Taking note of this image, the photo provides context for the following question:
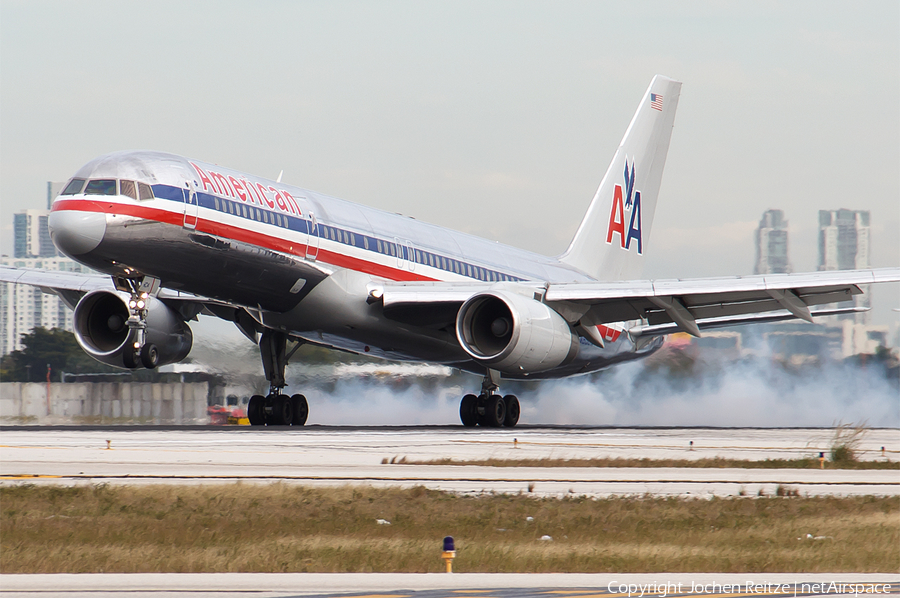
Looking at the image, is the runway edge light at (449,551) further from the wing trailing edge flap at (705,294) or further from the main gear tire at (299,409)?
the main gear tire at (299,409)

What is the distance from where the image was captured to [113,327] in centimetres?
2645

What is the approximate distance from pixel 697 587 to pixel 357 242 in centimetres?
1862

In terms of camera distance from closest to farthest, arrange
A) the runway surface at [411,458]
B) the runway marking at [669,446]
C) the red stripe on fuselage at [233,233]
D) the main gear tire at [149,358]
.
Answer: the runway surface at [411,458]
the runway marking at [669,446]
the red stripe on fuselage at [233,233]
the main gear tire at [149,358]

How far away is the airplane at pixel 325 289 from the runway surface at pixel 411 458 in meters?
2.58

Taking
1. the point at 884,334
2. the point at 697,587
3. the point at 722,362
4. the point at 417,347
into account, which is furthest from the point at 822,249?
the point at 697,587

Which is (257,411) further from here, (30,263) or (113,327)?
(30,263)

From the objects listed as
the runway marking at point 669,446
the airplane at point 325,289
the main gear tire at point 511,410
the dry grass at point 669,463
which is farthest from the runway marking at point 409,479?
the main gear tire at point 511,410

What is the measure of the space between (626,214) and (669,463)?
1979 cm

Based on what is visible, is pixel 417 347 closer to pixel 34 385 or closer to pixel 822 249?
pixel 34 385

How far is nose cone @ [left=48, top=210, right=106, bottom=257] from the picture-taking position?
21359 millimetres

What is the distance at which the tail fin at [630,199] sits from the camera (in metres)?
35.7

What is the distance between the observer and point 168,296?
27.3m

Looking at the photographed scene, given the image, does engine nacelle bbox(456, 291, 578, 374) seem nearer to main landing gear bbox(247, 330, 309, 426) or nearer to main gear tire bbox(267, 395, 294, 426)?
main landing gear bbox(247, 330, 309, 426)

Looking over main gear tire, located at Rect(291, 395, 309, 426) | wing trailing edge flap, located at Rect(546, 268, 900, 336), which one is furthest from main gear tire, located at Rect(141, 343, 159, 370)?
wing trailing edge flap, located at Rect(546, 268, 900, 336)
